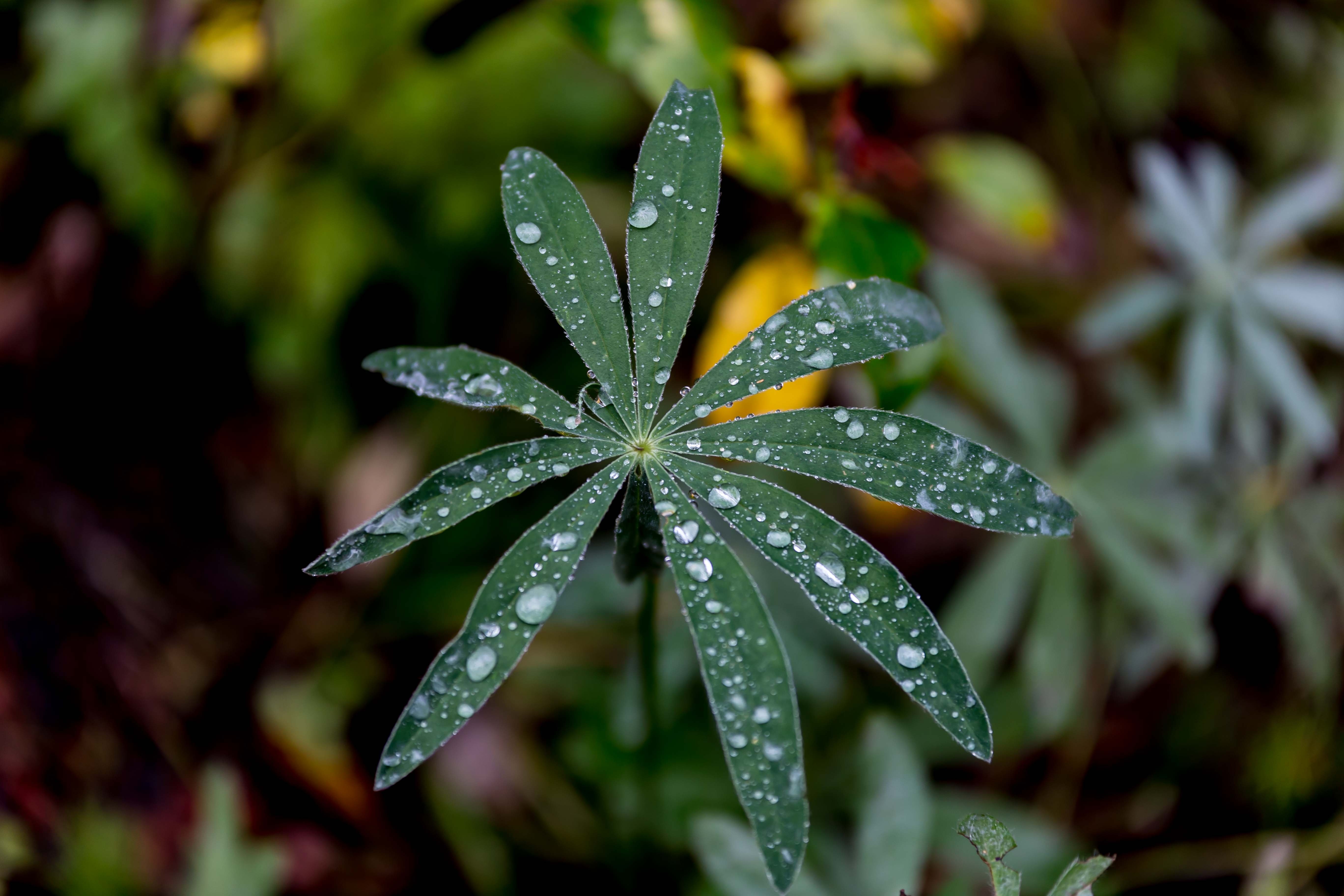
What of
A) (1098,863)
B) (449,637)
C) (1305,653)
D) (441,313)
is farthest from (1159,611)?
(441,313)

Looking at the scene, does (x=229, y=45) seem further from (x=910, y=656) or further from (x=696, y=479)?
(x=910, y=656)

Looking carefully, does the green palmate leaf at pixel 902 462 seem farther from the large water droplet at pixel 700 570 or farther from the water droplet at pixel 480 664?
the water droplet at pixel 480 664

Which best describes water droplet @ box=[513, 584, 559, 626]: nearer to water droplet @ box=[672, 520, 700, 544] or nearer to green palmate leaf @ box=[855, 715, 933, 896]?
water droplet @ box=[672, 520, 700, 544]

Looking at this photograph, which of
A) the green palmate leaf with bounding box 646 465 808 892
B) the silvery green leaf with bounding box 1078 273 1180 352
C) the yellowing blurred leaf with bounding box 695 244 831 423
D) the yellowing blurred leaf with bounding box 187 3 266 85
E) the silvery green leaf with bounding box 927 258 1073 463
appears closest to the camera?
the green palmate leaf with bounding box 646 465 808 892

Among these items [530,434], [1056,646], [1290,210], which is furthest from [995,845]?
[1290,210]

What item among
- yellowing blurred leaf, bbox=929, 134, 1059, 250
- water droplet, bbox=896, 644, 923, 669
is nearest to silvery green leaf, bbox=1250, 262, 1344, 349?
yellowing blurred leaf, bbox=929, 134, 1059, 250

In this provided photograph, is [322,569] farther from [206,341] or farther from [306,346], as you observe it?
[206,341]

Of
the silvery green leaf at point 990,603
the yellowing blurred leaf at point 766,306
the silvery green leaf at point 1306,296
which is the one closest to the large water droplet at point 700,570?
the yellowing blurred leaf at point 766,306
